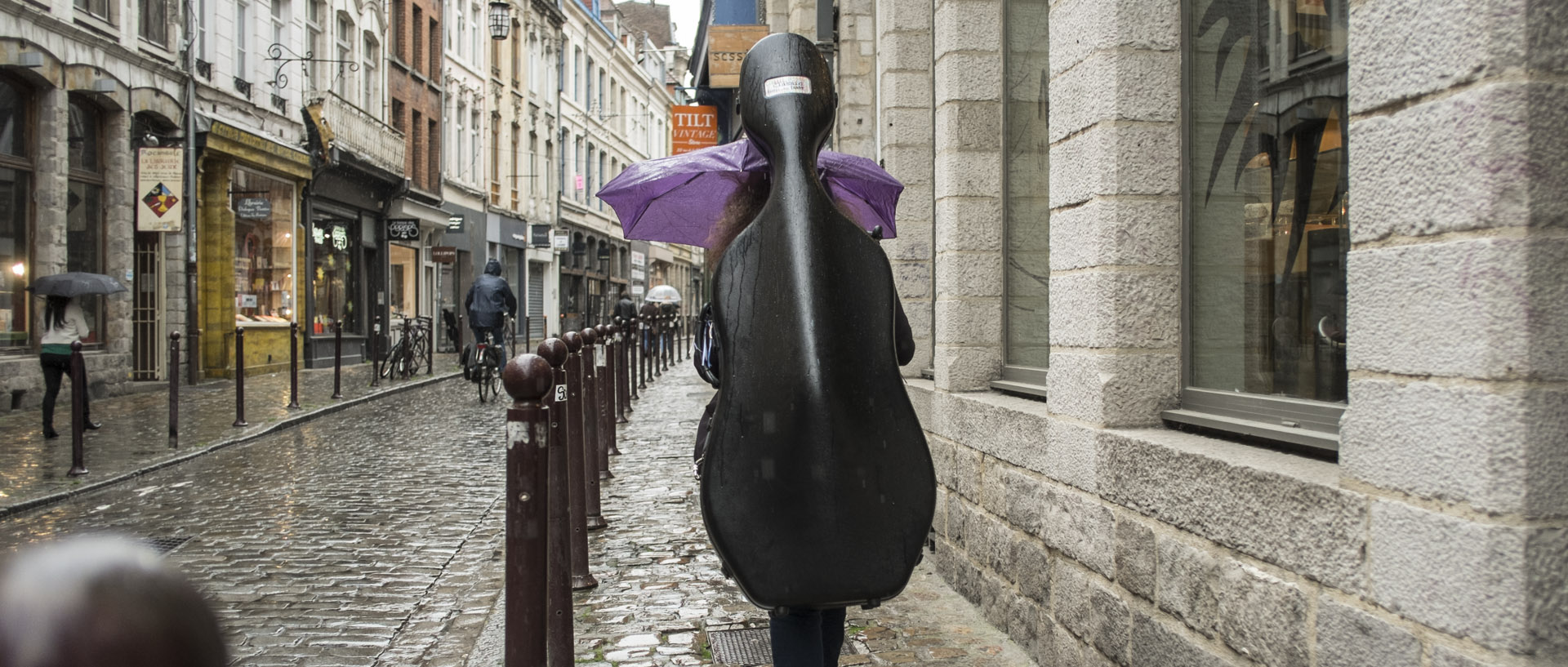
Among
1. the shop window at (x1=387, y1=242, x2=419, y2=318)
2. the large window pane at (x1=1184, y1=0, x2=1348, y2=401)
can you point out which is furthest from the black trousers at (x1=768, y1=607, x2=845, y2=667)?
the shop window at (x1=387, y1=242, x2=419, y2=318)

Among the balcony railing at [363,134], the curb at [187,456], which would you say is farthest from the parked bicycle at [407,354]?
the balcony railing at [363,134]

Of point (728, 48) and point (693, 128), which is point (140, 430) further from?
point (693, 128)

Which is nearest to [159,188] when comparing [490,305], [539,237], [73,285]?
[490,305]

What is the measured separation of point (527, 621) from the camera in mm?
2932

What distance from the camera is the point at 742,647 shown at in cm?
447

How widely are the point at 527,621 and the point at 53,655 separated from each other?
1.99m

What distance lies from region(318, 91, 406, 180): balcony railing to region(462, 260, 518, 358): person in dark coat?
7473mm

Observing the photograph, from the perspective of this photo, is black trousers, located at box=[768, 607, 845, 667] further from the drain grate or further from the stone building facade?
the drain grate

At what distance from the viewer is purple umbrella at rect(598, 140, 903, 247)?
11.1 feet

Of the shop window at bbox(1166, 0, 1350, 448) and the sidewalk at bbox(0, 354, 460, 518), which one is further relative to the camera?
the sidewalk at bbox(0, 354, 460, 518)

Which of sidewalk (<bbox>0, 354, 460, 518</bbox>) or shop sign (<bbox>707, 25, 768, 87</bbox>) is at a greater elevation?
shop sign (<bbox>707, 25, 768, 87</bbox>)

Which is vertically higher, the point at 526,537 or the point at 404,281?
the point at 404,281

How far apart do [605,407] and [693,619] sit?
468 cm

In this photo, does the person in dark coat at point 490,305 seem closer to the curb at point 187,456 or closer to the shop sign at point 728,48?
the curb at point 187,456
